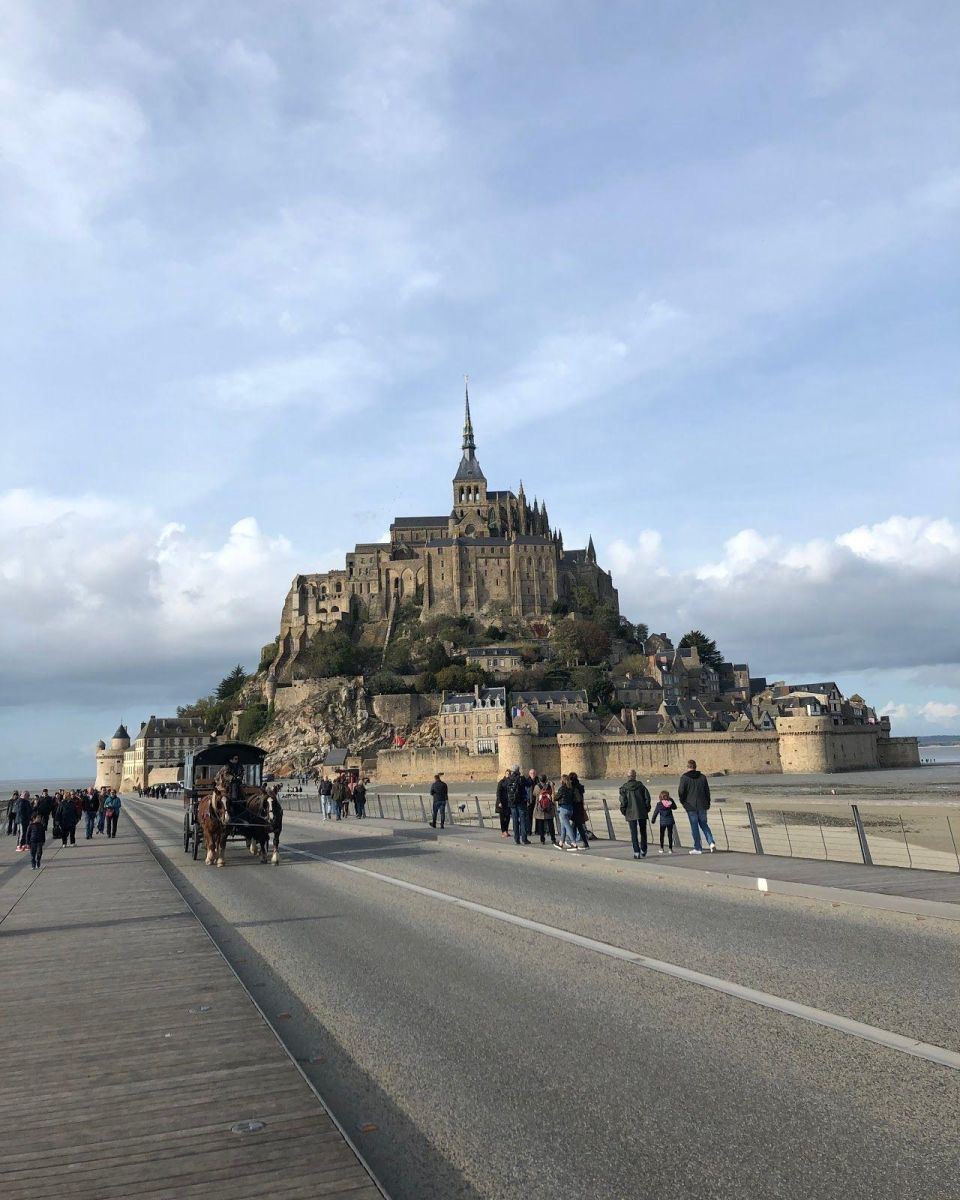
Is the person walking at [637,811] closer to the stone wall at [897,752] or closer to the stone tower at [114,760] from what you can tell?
the stone wall at [897,752]

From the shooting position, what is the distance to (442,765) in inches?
3433

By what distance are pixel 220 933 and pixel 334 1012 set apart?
12.5ft

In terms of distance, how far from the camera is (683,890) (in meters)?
12.1

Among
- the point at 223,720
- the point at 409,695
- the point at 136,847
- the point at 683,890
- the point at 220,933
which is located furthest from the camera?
the point at 223,720

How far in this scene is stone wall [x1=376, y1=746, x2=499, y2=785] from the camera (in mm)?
87188

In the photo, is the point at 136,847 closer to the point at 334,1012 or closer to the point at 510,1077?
the point at 334,1012

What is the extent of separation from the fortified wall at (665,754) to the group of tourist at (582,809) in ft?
204

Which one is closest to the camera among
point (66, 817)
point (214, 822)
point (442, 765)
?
point (214, 822)

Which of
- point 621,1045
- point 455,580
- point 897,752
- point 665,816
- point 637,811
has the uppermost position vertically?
point 455,580

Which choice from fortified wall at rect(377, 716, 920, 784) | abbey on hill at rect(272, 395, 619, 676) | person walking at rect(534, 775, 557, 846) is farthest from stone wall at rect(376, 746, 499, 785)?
person walking at rect(534, 775, 557, 846)

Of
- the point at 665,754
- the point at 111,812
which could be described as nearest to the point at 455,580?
the point at 665,754

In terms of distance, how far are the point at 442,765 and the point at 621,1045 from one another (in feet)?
272

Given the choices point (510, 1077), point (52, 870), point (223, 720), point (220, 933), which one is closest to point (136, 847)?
point (52, 870)

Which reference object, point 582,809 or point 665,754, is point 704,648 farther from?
point 582,809
